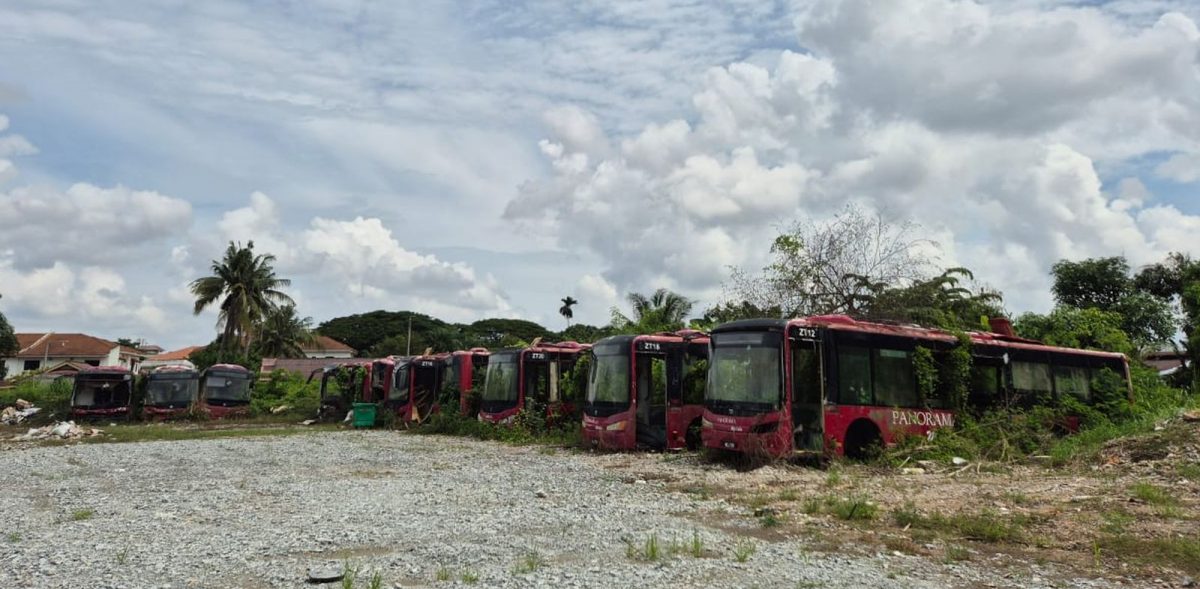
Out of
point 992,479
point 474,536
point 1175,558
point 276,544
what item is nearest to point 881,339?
point 992,479

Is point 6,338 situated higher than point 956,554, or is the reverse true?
point 6,338

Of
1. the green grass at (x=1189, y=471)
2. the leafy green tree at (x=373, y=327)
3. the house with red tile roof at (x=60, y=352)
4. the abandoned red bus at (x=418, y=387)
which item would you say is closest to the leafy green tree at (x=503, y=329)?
the leafy green tree at (x=373, y=327)

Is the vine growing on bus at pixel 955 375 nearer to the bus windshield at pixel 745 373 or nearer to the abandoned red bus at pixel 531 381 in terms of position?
the bus windshield at pixel 745 373

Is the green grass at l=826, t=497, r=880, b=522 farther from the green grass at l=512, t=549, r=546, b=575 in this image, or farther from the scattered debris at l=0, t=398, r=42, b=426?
the scattered debris at l=0, t=398, r=42, b=426

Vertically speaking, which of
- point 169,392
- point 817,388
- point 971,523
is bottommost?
point 971,523

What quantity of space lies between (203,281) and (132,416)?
16929 mm

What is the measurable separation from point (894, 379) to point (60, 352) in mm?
79602

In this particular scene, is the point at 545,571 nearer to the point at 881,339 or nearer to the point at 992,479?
the point at 992,479

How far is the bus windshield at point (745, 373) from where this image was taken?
14.7m

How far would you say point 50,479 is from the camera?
1463cm

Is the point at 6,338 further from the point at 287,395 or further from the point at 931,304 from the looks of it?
the point at 931,304

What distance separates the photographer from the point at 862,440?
15453 millimetres

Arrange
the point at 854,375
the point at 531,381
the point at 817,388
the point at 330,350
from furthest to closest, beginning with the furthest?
the point at 330,350, the point at 531,381, the point at 854,375, the point at 817,388

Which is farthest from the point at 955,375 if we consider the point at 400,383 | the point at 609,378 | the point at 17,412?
the point at 17,412
